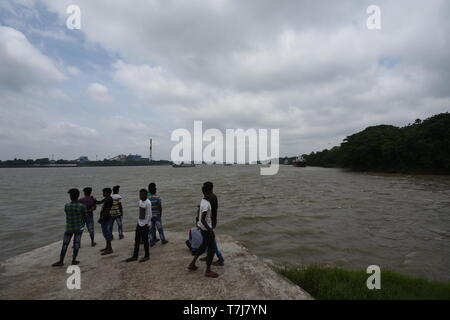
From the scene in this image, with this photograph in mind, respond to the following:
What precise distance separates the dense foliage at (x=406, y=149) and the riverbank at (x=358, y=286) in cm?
5697

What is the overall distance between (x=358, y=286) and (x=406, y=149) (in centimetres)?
6148

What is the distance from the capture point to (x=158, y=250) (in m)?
7.29

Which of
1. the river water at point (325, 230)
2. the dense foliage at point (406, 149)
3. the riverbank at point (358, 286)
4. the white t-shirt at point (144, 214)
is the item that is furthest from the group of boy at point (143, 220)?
the dense foliage at point (406, 149)

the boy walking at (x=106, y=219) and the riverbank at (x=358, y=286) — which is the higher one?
the boy walking at (x=106, y=219)

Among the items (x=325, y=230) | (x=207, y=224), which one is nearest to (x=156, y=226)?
(x=207, y=224)

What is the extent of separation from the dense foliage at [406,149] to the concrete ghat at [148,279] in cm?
5928

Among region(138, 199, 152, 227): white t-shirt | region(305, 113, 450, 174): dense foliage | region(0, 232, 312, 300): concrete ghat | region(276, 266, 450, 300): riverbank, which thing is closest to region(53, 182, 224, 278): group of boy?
region(138, 199, 152, 227): white t-shirt

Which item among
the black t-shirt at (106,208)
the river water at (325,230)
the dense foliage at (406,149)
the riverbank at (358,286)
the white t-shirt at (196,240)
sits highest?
the dense foliage at (406,149)

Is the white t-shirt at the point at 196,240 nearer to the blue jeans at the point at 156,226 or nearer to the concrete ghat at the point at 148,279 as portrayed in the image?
the concrete ghat at the point at 148,279

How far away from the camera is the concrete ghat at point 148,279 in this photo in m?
4.54

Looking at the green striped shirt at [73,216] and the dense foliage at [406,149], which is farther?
the dense foliage at [406,149]

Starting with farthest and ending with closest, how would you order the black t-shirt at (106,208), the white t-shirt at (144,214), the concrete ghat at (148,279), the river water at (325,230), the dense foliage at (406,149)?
the dense foliage at (406,149) → the river water at (325,230) → the black t-shirt at (106,208) → the white t-shirt at (144,214) → the concrete ghat at (148,279)

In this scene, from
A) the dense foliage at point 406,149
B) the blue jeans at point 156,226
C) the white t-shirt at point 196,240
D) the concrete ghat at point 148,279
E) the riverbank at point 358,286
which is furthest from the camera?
the dense foliage at point 406,149
